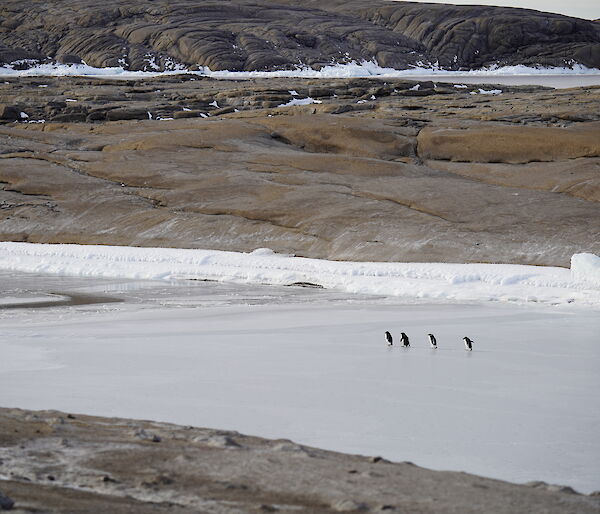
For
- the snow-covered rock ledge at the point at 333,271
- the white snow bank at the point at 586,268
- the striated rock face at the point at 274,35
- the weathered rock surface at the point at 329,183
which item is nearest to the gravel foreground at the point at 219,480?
the snow-covered rock ledge at the point at 333,271

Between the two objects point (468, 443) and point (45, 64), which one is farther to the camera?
point (45, 64)

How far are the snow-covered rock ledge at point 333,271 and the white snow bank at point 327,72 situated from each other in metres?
61.8

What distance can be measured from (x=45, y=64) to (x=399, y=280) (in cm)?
8075

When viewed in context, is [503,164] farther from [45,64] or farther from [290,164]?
[45,64]

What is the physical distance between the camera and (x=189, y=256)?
74.7 ft

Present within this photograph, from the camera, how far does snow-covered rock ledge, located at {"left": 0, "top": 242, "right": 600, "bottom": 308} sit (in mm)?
18172

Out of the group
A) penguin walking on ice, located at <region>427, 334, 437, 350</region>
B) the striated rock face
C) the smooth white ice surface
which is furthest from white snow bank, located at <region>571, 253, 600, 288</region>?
the striated rock face

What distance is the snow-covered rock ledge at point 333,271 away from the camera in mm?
18172

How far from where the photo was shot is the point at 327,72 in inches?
3671

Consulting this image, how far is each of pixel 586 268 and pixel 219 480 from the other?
1301 centimetres

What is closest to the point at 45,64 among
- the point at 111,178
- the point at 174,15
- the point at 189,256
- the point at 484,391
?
the point at 174,15

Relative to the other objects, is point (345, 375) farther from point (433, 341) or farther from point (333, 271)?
point (333, 271)

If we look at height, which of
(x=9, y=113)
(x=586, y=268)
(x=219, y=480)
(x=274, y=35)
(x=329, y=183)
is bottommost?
(x=586, y=268)

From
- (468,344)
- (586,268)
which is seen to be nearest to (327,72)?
(586,268)
